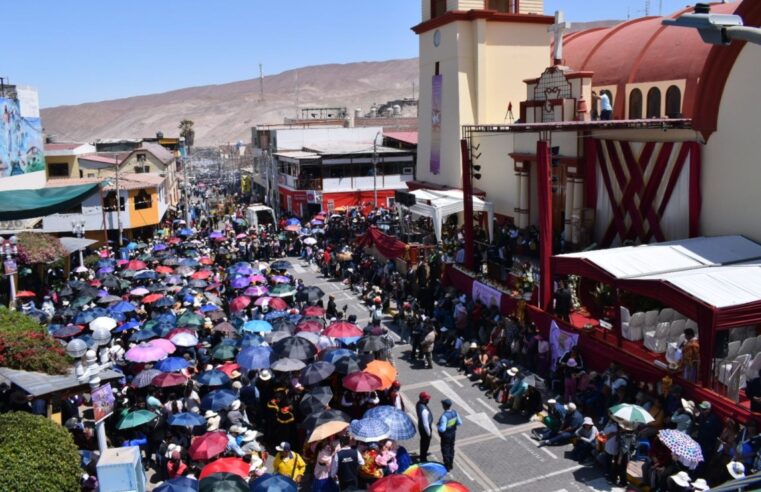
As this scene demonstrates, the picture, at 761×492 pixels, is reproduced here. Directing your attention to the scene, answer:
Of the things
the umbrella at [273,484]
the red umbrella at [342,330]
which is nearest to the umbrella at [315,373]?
the red umbrella at [342,330]

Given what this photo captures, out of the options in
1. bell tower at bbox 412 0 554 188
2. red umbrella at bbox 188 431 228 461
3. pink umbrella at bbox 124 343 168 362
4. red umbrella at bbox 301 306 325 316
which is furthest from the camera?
bell tower at bbox 412 0 554 188

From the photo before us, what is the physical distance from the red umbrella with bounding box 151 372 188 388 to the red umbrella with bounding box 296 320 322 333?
13.5 ft

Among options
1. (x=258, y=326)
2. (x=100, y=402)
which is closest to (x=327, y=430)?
(x=100, y=402)

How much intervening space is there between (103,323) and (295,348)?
6.47 m

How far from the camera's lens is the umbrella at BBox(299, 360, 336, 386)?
1394cm

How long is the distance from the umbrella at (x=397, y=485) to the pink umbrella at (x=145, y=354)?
7.88 m

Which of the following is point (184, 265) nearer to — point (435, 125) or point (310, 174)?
point (435, 125)

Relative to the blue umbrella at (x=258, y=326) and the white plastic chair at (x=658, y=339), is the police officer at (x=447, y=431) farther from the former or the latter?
the blue umbrella at (x=258, y=326)

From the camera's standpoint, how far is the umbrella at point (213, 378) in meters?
14.2

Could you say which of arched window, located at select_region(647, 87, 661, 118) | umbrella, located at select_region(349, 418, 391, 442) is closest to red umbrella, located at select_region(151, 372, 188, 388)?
umbrella, located at select_region(349, 418, 391, 442)

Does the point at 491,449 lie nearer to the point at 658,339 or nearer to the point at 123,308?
the point at 658,339

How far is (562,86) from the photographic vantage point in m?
24.8

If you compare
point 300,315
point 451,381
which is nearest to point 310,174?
point 300,315

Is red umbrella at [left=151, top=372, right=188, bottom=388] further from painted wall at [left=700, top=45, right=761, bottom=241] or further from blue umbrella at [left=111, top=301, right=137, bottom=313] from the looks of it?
painted wall at [left=700, top=45, right=761, bottom=241]
